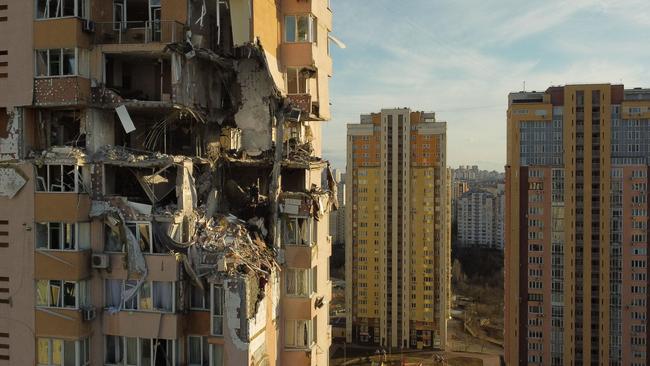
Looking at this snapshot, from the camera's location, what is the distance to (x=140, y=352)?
757 centimetres

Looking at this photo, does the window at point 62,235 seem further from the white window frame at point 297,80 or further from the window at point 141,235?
the white window frame at point 297,80

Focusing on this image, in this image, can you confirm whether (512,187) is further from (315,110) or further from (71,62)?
(71,62)

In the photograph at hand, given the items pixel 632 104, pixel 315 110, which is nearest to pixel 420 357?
pixel 632 104

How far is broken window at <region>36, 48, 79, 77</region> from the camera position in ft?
24.2

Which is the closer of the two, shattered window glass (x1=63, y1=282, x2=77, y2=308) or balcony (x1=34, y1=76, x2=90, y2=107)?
balcony (x1=34, y1=76, x2=90, y2=107)

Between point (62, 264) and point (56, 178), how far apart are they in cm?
111

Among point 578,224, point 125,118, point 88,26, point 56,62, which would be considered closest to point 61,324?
point 125,118

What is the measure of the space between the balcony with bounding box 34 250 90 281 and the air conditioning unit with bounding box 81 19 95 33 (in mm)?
2839

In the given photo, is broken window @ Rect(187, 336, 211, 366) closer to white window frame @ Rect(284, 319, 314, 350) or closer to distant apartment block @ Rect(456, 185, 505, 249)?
white window frame @ Rect(284, 319, 314, 350)

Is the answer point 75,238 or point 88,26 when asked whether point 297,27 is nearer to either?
point 88,26

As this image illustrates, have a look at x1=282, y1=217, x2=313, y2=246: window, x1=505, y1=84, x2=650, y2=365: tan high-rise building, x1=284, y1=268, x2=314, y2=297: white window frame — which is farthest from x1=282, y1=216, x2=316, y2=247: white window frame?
x1=505, y1=84, x2=650, y2=365: tan high-rise building

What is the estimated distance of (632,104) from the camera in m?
40.2

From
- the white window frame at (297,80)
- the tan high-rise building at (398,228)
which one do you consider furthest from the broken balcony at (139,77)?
the tan high-rise building at (398,228)

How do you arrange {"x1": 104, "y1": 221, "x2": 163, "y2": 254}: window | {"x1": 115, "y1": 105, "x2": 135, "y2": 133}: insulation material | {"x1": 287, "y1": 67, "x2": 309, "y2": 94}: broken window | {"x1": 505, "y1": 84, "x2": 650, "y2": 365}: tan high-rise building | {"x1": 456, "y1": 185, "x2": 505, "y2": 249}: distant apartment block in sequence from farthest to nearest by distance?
{"x1": 456, "y1": 185, "x2": 505, "y2": 249}: distant apartment block < {"x1": 505, "y1": 84, "x2": 650, "y2": 365}: tan high-rise building < {"x1": 287, "y1": 67, "x2": 309, "y2": 94}: broken window < {"x1": 115, "y1": 105, "x2": 135, "y2": 133}: insulation material < {"x1": 104, "y1": 221, "x2": 163, "y2": 254}: window
